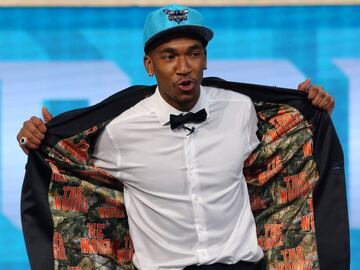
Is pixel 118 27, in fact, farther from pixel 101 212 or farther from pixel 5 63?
pixel 101 212

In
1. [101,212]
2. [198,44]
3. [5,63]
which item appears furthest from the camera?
[5,63]

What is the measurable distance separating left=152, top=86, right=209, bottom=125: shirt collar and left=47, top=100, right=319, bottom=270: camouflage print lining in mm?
200

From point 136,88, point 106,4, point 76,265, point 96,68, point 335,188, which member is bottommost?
point 76,265

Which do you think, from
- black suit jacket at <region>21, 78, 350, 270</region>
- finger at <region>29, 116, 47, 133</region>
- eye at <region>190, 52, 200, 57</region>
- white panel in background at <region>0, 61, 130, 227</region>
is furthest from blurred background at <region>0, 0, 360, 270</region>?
eye at <region>190, 52, 200, 57</region>

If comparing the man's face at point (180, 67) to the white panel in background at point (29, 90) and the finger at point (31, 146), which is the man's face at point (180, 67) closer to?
the finger at point (31, 146)

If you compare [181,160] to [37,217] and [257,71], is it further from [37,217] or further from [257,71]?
[257,71]

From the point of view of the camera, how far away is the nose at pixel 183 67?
8.93 ft

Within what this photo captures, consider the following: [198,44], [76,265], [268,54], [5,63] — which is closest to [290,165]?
[198,44]

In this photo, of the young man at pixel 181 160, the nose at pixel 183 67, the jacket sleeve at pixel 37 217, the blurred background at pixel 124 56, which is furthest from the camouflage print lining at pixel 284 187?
the blurred background at pixel 124 56

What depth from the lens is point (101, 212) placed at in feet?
9.76

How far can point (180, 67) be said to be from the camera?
2729 mm

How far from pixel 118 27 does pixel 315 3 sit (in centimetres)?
89

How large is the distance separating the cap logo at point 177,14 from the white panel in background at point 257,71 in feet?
4.36

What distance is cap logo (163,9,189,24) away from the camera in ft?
9.03
